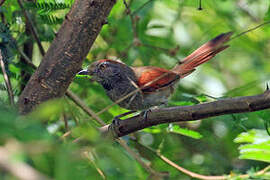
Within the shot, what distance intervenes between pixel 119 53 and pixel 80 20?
250 centimetres

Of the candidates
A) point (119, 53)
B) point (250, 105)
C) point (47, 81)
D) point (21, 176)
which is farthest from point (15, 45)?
point (21, 176)

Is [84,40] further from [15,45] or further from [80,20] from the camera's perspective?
[15,45]

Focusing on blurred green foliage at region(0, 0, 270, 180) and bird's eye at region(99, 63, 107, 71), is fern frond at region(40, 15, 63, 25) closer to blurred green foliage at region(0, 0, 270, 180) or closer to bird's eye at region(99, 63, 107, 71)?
blurred green foliage at region(0, 0, 270, 180)

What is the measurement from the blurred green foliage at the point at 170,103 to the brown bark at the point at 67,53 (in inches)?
6.1

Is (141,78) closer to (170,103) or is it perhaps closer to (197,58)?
(170,103)

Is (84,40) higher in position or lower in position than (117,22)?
higher

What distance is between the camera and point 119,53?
5285 mm

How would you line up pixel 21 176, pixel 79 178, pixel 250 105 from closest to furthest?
pixel 21 176
pixel 79 178
pixel 250 105

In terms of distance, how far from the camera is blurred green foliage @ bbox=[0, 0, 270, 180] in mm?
1271

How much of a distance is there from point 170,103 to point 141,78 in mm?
473

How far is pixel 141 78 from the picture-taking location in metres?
4.19

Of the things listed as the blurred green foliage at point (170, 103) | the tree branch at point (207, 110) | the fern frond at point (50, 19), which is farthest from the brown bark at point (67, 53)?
the fern frond at point (50, 19)

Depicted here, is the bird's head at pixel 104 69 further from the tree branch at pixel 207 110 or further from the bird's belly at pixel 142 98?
the tree branch at pixel 207 110

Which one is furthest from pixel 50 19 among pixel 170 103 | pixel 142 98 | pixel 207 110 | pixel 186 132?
pixel 207 110
